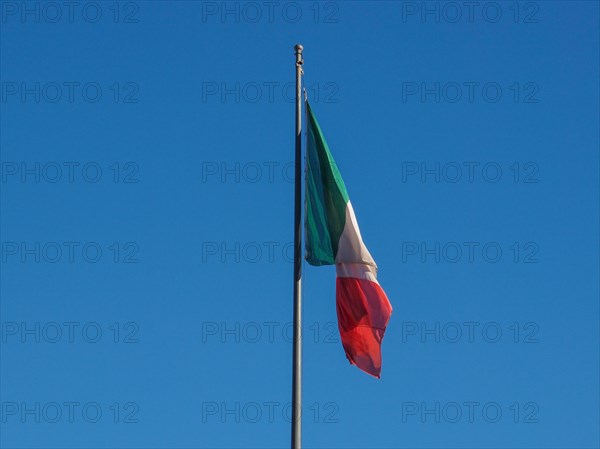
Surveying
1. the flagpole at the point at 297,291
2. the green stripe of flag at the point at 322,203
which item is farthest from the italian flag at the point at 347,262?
the flagpole at the point at 297,291

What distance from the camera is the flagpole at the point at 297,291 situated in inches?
1057

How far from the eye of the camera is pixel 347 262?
28469 mm

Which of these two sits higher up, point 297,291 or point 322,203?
point 322,203

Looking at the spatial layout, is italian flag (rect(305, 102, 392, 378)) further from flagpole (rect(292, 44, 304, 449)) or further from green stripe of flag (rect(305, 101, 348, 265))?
flagpole (rect(292, 44, 304, 449))

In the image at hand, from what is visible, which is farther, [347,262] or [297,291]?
[347,262]

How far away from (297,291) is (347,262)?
1.40 meters

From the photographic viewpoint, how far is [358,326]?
28.6 meters

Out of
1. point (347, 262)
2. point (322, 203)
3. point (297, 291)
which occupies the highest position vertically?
point (322, 203)

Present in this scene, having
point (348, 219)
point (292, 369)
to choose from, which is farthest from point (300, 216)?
point (292, 369)

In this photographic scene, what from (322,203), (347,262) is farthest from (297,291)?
(322,203)

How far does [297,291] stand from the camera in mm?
27516

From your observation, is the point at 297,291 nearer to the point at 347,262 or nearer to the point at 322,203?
the point at 347,262

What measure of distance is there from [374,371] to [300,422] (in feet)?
7.12

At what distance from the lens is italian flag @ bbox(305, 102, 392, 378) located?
28.4m
